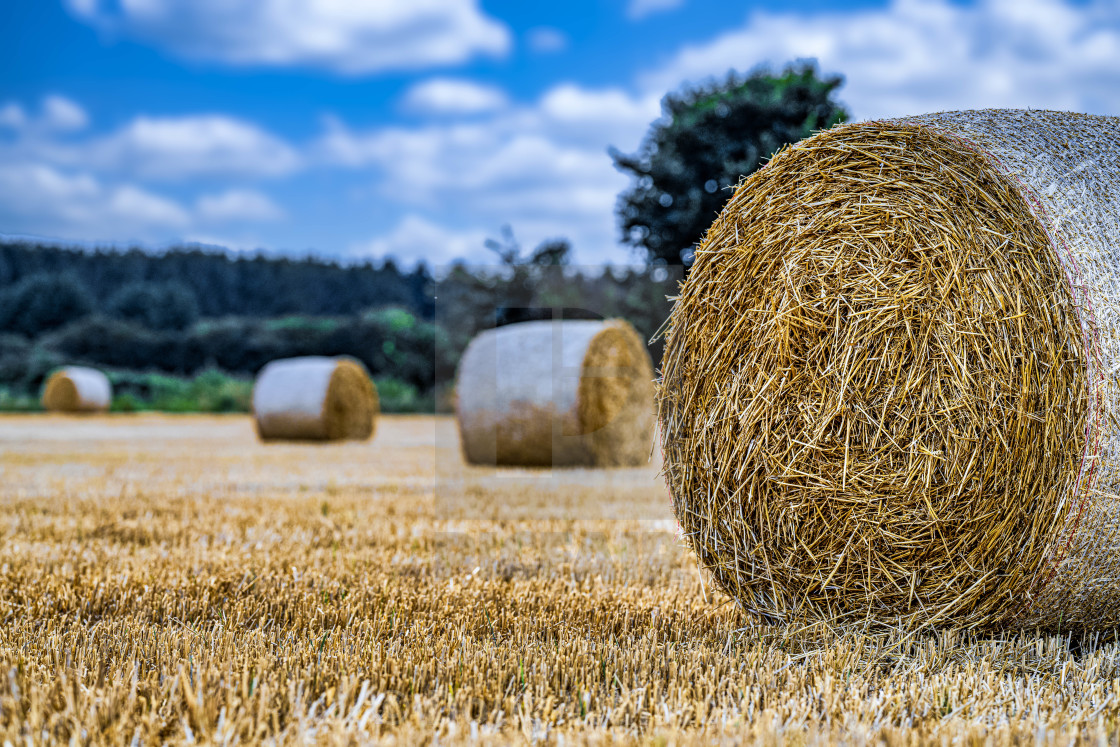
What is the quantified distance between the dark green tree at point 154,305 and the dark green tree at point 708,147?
2713cm

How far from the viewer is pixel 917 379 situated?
2.39 m

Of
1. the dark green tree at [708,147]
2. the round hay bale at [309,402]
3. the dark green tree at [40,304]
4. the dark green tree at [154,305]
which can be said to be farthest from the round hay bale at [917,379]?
the dark green tree at [154,305]

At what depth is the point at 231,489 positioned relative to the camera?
19.2 ft

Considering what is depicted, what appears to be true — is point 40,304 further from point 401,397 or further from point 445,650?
point 445,650

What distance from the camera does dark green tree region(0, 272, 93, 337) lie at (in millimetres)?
32469

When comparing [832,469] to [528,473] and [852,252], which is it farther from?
[528,473]

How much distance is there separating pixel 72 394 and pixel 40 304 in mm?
16183

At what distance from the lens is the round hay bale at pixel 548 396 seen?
7.56m

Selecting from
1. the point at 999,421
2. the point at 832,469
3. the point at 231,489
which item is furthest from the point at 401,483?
the point at 999,421

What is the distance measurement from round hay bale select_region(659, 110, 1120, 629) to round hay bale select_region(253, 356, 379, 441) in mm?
9635

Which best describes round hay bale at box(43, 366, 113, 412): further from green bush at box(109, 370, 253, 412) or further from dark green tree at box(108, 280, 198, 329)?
dark green tree at box(108, 280, 198, 329)

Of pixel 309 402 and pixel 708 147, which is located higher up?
pixel 708 147

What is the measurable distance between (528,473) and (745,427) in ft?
16.0

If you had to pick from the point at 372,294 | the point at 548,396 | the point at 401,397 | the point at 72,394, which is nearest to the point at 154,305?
the point at 372,294
